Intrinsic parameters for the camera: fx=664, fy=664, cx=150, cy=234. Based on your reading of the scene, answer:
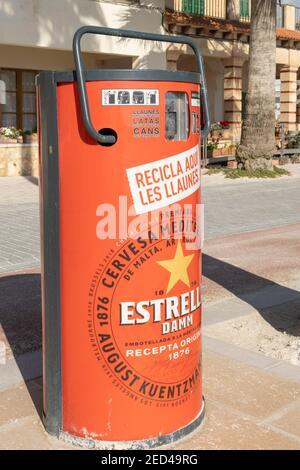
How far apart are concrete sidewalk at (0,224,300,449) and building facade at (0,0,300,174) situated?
12061mm

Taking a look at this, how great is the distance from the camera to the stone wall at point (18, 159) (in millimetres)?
17906

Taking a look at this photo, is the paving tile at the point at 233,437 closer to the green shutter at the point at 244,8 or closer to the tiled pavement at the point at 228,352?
the tiled pavement at the point at 228,352

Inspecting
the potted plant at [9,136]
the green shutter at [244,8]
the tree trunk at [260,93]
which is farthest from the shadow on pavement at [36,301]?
the green shutter at [244,8]

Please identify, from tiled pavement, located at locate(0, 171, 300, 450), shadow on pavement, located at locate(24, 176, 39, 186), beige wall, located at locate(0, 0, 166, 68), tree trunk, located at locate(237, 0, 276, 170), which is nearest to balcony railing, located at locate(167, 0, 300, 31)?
beige wall, located at locate(0, 0, 166, 68)

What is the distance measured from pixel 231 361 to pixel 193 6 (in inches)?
840

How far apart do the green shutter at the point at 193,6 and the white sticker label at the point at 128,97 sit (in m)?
21.6

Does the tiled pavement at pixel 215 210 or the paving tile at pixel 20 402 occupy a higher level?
the tiled pavement at pixel 215 210

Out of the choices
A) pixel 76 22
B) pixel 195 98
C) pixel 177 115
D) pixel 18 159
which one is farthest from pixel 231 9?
pixel 177 115

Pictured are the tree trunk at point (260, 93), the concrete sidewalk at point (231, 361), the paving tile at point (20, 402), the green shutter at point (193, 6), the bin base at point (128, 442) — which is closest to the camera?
the bin base at point (128, 442)

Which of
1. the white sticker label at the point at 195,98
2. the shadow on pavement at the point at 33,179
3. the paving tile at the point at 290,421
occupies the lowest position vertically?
the paving tile at the point at 290,421

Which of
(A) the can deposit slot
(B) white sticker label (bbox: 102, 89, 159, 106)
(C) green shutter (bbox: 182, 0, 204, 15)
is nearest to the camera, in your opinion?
(B) white sticker label (bbox: 102, 89, 159, 106)

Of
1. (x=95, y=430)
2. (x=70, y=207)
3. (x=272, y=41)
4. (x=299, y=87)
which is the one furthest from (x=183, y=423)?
(x=299, y=87)

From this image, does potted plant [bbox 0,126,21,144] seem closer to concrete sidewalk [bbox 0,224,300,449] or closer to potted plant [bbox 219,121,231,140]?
potted plant [bbox 219,121,231,140]

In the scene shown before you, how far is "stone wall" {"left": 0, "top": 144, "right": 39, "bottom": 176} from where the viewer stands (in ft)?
58.7
